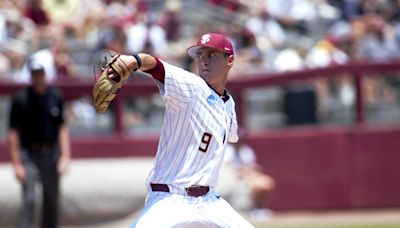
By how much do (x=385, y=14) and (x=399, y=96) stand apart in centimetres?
515

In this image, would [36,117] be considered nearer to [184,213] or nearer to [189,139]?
[189,139]

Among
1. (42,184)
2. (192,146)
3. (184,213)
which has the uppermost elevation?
(192,146)

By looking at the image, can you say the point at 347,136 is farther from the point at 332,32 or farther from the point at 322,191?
the point at 332,32

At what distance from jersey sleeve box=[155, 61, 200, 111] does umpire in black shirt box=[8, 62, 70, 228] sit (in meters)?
5.00

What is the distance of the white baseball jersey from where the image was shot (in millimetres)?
6250

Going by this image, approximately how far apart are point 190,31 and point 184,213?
12.7 metres

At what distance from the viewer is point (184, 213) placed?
622 cm

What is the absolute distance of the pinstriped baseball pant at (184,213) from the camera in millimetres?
6125

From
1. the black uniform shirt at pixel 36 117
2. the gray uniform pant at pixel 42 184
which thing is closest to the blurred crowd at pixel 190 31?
the black uniform shirt at pixel 36 117

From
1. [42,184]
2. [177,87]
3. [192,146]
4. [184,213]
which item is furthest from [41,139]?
[177,87]

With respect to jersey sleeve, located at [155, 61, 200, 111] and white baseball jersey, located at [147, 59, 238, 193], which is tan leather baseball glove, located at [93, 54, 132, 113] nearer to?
jersey sleeve, located at [155, 61, 200, 111]

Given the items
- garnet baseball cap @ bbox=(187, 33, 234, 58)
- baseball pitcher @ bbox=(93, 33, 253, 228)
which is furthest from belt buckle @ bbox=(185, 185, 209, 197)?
garnet baseball cap @ bbox=(187, 33, 234, 58)

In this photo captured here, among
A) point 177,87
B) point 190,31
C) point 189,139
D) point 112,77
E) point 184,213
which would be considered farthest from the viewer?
point 190,31

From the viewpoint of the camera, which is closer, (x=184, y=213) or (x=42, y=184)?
(x=184, y=213)
